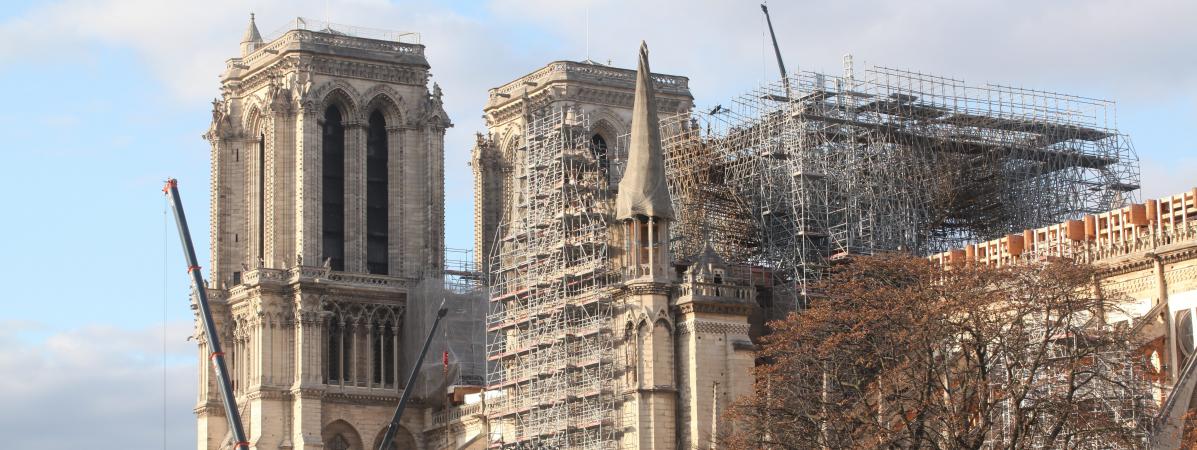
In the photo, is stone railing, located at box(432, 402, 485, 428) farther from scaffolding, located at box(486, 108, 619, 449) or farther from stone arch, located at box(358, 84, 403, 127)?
stone arch, located at box(358, 84, 403, 127)

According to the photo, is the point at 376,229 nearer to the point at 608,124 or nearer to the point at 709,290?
the point at 608,124

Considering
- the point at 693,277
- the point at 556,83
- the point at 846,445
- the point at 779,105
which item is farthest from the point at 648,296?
the point at 556,83

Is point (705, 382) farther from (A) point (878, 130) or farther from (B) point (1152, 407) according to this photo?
(B) point (1152, 407)

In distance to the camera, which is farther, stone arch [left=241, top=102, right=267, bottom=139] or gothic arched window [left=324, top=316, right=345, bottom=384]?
stone arch [left=241, top=102, right=267, bottom=139]

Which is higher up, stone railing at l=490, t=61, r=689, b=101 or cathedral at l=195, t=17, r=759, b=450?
stone railing at l=490, t=61, r=689, b=101

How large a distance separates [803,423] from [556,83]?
46.8 meters

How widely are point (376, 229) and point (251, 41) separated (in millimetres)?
11770

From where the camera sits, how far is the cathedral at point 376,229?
102250 mm

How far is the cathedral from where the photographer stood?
335ft

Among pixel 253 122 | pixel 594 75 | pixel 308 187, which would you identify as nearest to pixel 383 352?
pixel 308 187

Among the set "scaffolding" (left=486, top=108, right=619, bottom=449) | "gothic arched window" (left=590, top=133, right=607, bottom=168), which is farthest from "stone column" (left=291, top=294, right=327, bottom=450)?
"gothic arched window" (left=590, top=133, right=607, bottom=168)

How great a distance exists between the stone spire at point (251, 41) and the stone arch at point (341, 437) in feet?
62.5

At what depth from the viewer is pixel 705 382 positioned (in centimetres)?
9175

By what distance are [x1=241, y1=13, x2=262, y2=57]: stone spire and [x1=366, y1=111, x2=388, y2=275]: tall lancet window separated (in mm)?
7754
